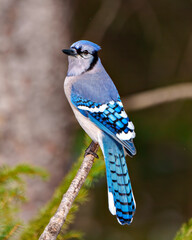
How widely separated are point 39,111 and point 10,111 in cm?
22

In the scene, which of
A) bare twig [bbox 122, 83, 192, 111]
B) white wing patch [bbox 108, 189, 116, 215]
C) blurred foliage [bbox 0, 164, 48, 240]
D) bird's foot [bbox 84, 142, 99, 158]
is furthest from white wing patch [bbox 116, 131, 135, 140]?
→ bare twig [bbox 122, 83, 192, 111]

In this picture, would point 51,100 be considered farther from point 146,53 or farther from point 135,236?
point 135,236

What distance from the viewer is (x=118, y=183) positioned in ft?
5.03

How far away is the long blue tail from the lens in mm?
1408

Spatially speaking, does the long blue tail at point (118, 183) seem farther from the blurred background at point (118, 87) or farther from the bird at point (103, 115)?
the blurred background at point (118, 87)

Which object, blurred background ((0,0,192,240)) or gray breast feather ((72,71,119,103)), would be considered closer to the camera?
gray breast feather ((72,71,119,103))

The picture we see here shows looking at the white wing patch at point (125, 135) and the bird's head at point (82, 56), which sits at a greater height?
the bird's head at point (82, 56)

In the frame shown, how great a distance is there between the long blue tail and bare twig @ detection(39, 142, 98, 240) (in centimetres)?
8

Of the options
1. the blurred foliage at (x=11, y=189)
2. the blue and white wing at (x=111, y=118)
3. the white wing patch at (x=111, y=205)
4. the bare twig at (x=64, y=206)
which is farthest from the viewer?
the blue and white wing at (x=111, y=118)

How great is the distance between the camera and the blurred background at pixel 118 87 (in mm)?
3328

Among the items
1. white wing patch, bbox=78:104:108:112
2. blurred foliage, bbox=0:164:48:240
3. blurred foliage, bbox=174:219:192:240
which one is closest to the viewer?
blurred foliage, bbox=174:219:192:240

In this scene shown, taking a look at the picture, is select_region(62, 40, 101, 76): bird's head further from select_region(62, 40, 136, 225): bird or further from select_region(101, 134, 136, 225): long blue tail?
select_region(101, 134, 136, 225): long blue tail

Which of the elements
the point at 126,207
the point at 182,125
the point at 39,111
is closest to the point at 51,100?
the point at 39,111

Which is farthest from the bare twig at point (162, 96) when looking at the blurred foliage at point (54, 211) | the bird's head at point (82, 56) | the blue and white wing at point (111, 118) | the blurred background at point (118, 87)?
the blurred foliage at point (54, 211)
